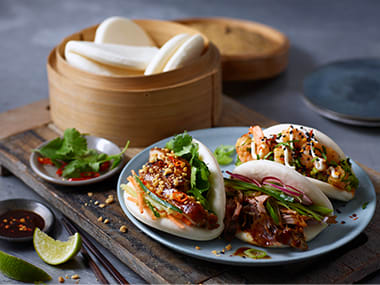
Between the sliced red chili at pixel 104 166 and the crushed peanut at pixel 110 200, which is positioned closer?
the crushed peanut at pixel 110 200

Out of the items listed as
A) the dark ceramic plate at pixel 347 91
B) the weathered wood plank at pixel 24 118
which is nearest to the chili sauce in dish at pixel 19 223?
the weathered wood plank at pixel 24 118

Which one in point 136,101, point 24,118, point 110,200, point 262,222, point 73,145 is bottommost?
point 24,118

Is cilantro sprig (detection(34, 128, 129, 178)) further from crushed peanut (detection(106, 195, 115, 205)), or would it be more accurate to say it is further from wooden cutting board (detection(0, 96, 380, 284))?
crushed peanut (detection(106, 195, 115, 205))

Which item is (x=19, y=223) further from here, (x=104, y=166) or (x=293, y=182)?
(x=293, y=182)

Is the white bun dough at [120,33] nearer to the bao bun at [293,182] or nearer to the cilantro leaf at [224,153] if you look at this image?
the cilantro leaf at [224,153]

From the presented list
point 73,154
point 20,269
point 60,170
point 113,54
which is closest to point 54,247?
point 20,269

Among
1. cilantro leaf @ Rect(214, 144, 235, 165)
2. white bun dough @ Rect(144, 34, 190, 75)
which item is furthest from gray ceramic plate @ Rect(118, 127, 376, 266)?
white bun dough @ Rect(144, 34, 190, 75)
